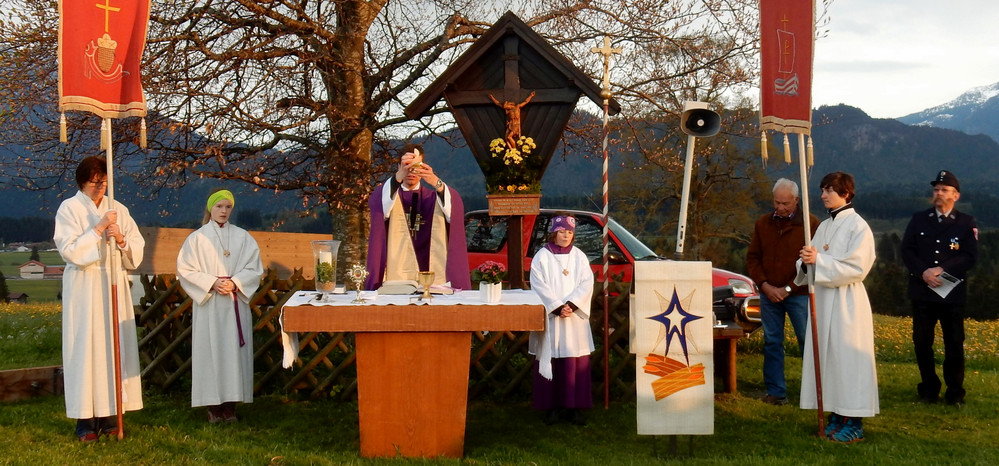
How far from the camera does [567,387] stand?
6.41 m

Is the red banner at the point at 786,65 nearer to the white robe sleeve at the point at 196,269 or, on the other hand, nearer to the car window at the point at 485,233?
the car window at the point at 485,233

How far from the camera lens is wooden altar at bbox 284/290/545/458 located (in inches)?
211

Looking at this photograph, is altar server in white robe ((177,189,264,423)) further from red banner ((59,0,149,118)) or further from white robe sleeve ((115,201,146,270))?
red banner ((59,0,149,118))

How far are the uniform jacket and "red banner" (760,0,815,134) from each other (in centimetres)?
193

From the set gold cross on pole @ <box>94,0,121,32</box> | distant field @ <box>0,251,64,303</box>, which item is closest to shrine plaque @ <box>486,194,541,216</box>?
gold cross on pole @ <box>94,0,121,32</box>

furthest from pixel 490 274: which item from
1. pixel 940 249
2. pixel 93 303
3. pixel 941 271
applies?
pixel 940 249

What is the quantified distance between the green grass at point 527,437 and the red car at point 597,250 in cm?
122

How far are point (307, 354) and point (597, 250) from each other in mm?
3405

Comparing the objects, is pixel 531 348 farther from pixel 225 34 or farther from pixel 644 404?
pixel 225 34

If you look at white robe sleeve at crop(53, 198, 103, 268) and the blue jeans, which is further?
the blue jeans

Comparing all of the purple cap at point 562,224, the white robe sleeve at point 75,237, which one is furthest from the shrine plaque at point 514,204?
the white robe sleeve at point 75,237

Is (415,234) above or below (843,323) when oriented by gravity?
above

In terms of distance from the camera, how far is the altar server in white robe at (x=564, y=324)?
6.39m

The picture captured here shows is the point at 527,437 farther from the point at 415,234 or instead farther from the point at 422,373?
the point at 415,234
